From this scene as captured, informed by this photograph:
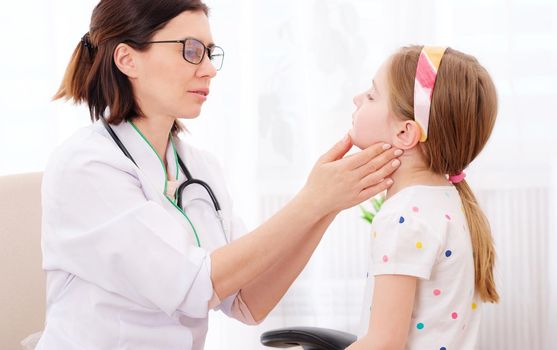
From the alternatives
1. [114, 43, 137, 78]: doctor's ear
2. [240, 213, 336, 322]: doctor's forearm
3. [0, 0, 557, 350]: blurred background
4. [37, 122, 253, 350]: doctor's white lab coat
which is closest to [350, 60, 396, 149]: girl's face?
[240, 213, 336, 322]: doctor's forearm

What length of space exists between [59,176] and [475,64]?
0.82m

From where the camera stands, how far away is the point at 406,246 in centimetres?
120

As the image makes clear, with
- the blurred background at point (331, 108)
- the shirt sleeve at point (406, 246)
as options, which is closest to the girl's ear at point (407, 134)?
the shirt sleeve at point (406, 246)

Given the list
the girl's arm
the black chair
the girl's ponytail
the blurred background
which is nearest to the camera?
the girl's arm

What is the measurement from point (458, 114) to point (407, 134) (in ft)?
0.32

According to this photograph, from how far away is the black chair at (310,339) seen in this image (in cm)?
156

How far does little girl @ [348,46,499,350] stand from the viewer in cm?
119

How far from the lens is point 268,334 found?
163 centimetres

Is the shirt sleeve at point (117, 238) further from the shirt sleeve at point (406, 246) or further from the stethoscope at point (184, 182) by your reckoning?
the shirt sleeve at point (406, 246)

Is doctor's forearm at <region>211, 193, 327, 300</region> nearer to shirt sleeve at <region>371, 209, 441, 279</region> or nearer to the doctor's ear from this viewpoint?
shirt sleeve at <region>371, 209, 441, 279</region>

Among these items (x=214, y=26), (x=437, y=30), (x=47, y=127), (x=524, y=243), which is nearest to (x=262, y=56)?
(x=214, y=26)

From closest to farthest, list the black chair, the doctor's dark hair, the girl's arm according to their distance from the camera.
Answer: the girl's arm, the doctor's dark hair, the black chair

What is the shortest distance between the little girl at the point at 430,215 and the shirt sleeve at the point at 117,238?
0.36 meters

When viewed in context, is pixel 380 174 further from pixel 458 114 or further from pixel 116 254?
pixel 116 254
